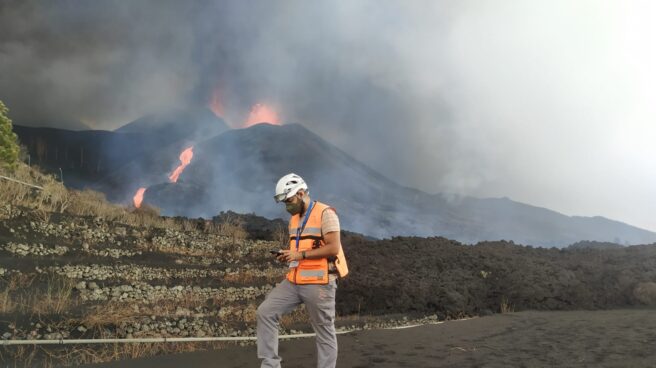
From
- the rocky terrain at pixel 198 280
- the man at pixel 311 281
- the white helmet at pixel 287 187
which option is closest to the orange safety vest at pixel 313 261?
the man at pixel 311 281

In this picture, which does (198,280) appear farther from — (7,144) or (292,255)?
(7,144)

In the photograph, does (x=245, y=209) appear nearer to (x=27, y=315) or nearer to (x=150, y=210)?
(x=150, y=210)

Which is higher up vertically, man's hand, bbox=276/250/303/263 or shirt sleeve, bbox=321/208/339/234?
shirt sleeve, bbox=321/208/339/234

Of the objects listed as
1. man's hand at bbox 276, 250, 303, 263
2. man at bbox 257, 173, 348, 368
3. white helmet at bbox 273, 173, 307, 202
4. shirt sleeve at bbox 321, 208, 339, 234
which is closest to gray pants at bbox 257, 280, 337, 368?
man at bbox 257, 173, 348, 368

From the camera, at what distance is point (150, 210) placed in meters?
29.2

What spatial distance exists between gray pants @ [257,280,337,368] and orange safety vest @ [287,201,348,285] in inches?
4.3

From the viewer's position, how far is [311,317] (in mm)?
6039

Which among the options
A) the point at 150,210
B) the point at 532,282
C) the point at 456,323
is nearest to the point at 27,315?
the point at 456,323

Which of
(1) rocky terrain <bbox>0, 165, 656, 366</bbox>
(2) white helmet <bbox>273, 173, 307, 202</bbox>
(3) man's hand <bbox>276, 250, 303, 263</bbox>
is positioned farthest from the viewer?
(1) rocky terrain <bbox>0, 165, 656, 366</bbox>

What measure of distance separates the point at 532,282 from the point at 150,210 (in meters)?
21.8

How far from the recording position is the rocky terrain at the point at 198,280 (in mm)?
10328

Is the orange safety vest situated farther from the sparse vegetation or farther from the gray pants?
the sparse vegetation

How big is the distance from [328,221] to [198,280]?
12.8m

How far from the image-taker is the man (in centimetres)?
593
